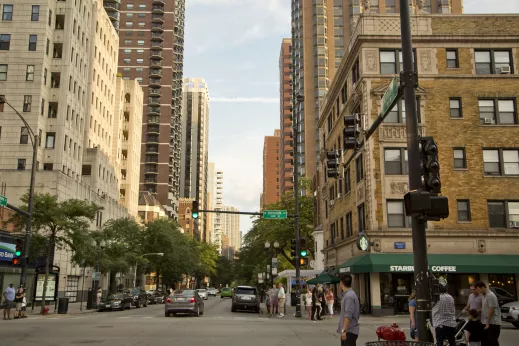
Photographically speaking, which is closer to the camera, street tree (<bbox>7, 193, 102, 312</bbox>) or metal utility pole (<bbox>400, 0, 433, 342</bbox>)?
metal utility pole (<bbox>400, 0, 433, 342</bbox>)

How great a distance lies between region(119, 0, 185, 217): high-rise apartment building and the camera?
120 meters

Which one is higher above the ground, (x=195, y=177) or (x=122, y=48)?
(x=122, y=48)

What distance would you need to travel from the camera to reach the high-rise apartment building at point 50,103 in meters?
Result: 52.0

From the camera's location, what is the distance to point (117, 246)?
1880 inches

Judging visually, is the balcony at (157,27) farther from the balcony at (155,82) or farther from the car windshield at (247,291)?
the car windshield at (247,291)

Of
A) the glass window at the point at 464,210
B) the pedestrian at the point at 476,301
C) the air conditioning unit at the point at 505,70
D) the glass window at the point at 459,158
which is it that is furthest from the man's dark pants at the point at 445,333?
the air conditioning unit at the point at 505,70

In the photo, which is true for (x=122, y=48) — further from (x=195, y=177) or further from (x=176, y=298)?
(x=176, y=298)

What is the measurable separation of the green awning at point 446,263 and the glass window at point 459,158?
589 centimetres

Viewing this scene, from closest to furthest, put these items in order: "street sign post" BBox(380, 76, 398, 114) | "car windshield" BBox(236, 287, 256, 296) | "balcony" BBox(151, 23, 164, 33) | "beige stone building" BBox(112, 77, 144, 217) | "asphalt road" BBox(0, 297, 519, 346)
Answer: "street sign post" BBox(380, 76, 398, 114) → "asphalt road" BBox(0, 297, 519, 346) → "car windshield" BBox(236, 287, 256, 296) → "beige stone building" BBox(112, 77, 144, 217) → "balcony" BBox(151, 23, 164, 33)

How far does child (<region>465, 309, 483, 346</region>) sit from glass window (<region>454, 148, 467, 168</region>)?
940 inches

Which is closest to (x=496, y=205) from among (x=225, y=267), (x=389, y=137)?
(x=389, y=137)

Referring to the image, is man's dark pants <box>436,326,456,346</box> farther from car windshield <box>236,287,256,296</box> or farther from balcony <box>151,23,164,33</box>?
balcony <box>151,23,164,33</box>

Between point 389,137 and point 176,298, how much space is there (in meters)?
16.6

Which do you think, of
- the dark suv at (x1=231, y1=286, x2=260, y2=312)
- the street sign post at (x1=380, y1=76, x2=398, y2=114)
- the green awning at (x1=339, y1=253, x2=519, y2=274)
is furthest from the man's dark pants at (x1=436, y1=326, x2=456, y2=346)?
the dark suv at (x1=231, y1=286, x2=260, y2=312)
